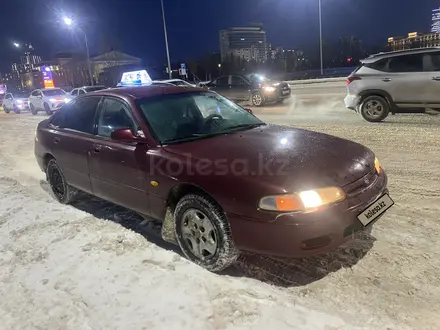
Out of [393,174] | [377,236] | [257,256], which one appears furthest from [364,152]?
[393,174]

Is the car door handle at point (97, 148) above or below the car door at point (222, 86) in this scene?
below

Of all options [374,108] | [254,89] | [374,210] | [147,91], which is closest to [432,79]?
[374,108]

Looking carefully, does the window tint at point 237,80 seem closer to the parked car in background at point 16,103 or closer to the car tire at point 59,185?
the car tire at point 59,185

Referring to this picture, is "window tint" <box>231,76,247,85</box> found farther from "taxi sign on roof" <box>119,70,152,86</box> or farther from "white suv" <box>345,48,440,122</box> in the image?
"taxi sign on roof" <box>119,70,152,86</box>

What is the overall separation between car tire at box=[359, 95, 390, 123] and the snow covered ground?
5163 millimetres

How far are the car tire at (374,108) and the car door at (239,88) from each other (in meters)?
7.24

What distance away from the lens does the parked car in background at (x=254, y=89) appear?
1583 cm

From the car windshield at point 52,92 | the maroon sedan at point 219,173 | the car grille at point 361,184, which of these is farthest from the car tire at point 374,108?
the car windshield at point 52,92

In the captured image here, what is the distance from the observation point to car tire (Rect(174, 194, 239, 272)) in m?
3.02

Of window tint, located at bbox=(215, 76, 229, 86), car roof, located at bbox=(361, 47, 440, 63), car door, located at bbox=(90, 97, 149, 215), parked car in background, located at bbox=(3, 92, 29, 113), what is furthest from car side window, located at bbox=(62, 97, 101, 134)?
parked car in background, located at bbox=(3, 92, 29, 113)

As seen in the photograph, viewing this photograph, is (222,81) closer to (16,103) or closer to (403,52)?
(403,52)

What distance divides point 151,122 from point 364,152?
6.57 ft

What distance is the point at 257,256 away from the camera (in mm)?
3463

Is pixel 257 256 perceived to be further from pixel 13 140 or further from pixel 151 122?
pixel 13 140
